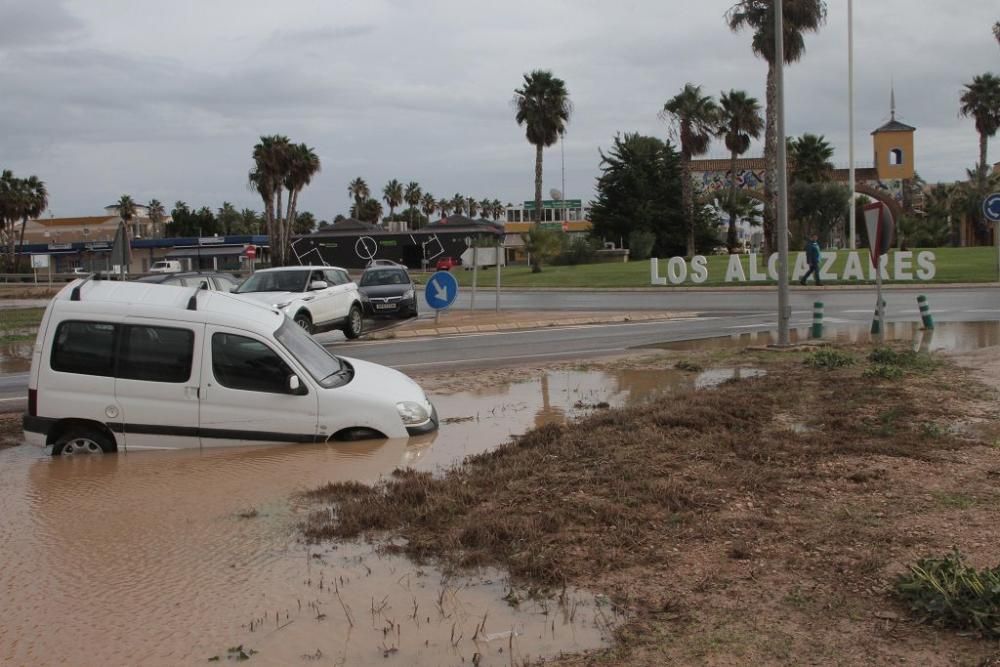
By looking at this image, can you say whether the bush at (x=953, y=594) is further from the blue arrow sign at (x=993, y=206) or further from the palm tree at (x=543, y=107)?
the palm tree at (x=543, y=107)

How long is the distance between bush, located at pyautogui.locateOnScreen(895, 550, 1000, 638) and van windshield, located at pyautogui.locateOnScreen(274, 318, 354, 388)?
221 inches

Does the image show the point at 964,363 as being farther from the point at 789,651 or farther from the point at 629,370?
the point at 789,651

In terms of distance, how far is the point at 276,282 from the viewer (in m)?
19.7

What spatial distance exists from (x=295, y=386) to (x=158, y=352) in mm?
1261

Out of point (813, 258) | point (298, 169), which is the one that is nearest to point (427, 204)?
point (298, 169)

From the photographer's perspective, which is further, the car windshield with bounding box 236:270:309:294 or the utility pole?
the car windshield with bounding box 236:270:309:294

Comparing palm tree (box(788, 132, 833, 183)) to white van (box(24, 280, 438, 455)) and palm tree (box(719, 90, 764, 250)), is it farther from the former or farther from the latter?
white van (box(24, 280, 438, 455))

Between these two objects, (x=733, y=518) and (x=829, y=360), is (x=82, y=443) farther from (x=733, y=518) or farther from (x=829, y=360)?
(x=829, y=360)

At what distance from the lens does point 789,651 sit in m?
3.99

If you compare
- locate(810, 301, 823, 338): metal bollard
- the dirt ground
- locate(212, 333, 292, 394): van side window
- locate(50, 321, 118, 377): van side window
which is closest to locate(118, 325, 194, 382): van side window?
locate(50, 321, 118, 377): van side window

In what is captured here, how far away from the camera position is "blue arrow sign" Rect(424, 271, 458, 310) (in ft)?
70.8

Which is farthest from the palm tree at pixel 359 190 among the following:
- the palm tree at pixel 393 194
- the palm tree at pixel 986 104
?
the palm tree at pixel 986 104

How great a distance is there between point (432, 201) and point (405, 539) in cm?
14294

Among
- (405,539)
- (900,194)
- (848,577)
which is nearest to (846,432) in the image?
(848,577)
